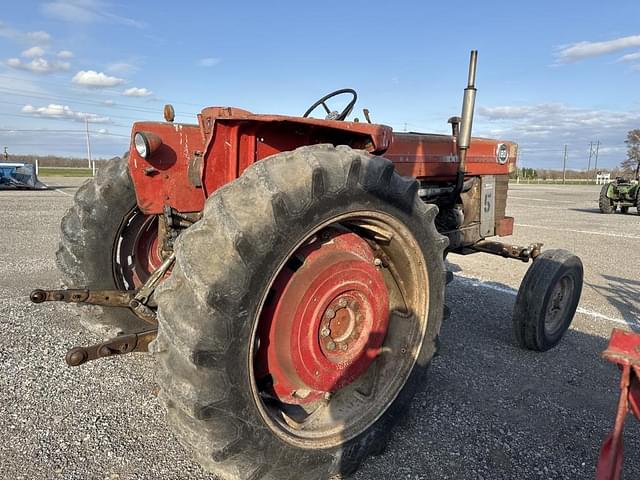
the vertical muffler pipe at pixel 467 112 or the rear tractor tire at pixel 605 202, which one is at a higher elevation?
the vertical muffler pipe at pixel 467 112

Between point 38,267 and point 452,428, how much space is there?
5.67 metres

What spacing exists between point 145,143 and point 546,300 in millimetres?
3006

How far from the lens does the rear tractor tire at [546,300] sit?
11.5ft

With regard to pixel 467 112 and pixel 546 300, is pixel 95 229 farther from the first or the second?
pixel 546 300

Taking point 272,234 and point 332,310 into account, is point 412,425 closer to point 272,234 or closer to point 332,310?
point 332,310

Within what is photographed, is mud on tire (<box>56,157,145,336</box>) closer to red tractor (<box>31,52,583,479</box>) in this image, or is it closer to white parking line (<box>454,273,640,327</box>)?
red tractor (<box>31,52,583,479</box>)

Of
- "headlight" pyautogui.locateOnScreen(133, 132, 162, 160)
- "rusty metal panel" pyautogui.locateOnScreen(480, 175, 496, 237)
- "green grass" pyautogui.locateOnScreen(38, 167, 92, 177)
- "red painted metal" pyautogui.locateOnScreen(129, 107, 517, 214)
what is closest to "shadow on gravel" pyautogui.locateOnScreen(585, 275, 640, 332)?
"rusty metal panel" pyautogui.locateOnScreen(480, 175, 496, 237)

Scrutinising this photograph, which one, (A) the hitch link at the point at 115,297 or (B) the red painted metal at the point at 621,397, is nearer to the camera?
(B) the red painted metal at the point at 621,397

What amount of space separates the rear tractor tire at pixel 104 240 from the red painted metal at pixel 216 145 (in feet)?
1.76

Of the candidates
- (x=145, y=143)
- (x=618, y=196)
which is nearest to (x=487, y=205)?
(x=145, y=143)

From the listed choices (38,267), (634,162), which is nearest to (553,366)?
(38,267)

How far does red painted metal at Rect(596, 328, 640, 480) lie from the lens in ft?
5.08

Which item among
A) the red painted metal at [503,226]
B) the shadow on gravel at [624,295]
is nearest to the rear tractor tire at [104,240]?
the red painted metal at [503,226]

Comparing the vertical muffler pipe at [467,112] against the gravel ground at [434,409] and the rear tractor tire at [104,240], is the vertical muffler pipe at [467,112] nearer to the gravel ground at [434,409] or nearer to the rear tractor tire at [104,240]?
the gravel ground at [434,409]
